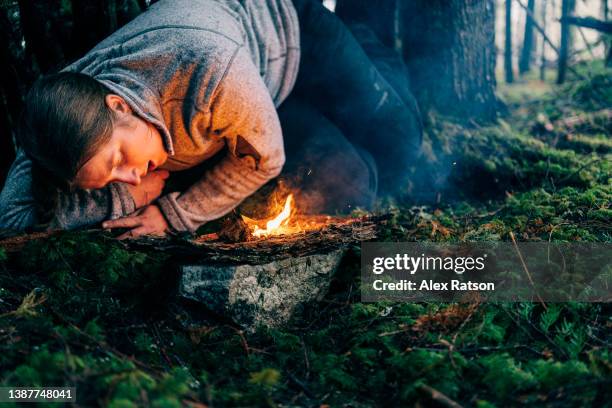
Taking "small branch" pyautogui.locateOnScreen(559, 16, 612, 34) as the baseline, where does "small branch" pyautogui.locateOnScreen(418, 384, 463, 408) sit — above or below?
below

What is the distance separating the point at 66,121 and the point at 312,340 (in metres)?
1.70

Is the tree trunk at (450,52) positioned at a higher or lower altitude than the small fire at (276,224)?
higher

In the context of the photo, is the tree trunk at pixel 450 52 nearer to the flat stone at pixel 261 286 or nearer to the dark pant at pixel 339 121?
the dark pant at pixel 339 121

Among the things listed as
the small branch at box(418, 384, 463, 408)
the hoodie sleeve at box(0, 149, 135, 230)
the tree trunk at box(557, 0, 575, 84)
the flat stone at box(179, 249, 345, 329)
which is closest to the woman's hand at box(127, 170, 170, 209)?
the hoodie sleeve at box(0, 149, 135, 230)

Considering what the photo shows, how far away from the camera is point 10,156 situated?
4246mm

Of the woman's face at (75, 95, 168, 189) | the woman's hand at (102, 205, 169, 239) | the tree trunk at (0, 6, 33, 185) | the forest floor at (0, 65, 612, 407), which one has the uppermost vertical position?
the tree trunk at (0, 6, 33, 185)

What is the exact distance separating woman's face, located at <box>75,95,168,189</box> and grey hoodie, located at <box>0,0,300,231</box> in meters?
0.07

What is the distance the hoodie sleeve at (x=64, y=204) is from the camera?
321 centimetres

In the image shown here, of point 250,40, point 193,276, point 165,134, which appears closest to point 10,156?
point 165,134

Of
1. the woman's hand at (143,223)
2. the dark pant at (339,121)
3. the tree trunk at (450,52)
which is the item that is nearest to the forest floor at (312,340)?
the woman's hand at (143,223)

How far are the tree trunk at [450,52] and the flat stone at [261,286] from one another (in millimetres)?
3311

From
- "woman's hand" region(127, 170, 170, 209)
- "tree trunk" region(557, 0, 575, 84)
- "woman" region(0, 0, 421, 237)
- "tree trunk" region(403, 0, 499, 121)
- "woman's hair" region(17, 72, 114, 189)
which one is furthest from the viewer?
"tree trunk" region(557, 0, 575, 84)

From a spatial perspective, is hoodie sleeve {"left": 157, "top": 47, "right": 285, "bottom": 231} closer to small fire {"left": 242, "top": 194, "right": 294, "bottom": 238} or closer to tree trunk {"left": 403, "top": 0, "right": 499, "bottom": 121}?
small fire {"left": 242, "top": 194, "right": 294, "bottom": 238}

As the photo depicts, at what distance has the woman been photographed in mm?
2695
